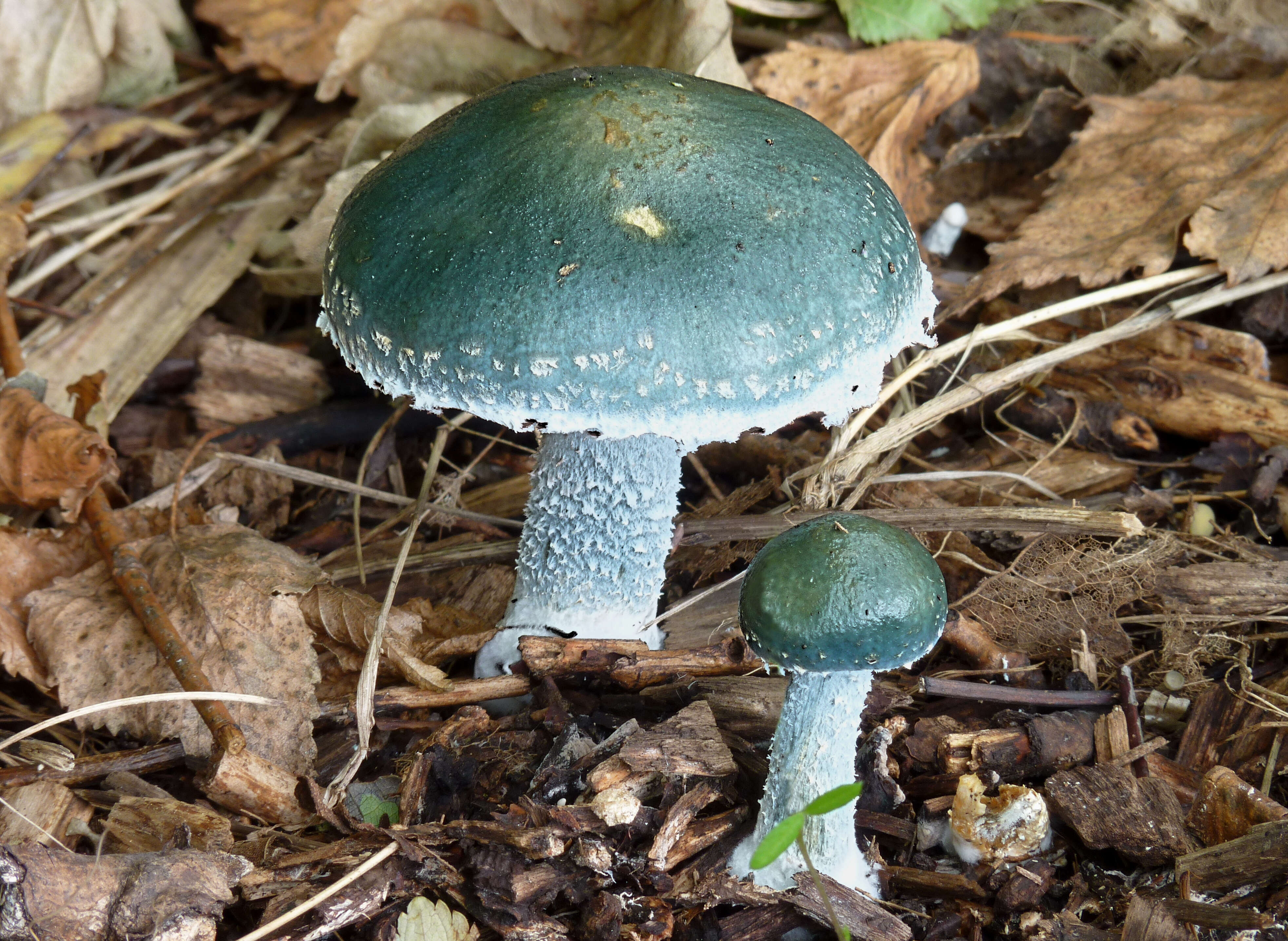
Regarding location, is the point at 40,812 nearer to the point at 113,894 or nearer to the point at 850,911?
the point at 113,894

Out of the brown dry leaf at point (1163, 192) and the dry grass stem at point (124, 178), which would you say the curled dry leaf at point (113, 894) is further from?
the brown dry leaf at point (1163, 192)

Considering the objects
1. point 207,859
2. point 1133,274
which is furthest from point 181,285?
point 1133,274

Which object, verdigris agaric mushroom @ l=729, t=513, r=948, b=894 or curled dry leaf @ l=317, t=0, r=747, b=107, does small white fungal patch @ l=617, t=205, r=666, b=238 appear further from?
curled dry leaf @ l=317, t=0, r=747, b=107

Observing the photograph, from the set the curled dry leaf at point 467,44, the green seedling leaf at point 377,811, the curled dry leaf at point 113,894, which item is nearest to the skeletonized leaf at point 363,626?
the green seedling leaf at point 377,811

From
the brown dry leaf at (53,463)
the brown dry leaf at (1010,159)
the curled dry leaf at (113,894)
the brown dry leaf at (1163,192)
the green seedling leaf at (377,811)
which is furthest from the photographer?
the brown dry leaf at (1010,159)

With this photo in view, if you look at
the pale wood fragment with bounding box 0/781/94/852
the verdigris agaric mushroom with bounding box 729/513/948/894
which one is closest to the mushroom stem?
the verdigris agaric mushroom with bounding box 729/513/948/894

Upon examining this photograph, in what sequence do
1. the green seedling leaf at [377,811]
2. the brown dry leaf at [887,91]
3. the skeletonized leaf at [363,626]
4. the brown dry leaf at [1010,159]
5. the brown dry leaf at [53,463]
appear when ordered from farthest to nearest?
the brown dry leaf at [1010,159] < the brown dry leaf at [887,91] < the brown dry leaf at [53,463] < the skeletonized leaf at [363,626] < the green seedling leaf at [377,811]

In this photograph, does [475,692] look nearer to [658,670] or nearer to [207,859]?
[658,670]
